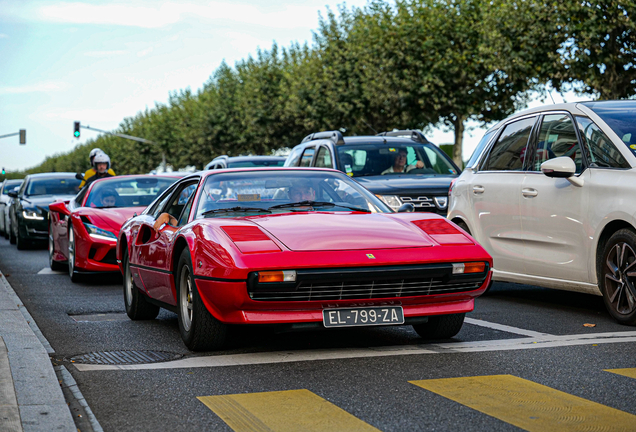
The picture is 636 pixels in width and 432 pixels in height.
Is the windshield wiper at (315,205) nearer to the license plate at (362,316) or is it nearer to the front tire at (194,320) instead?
the front tire at (194,320)

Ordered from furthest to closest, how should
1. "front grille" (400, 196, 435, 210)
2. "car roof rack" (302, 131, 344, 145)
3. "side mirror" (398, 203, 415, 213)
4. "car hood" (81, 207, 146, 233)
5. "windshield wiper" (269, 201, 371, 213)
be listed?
"car roof rack" (302, 131, 344, 145)
"front grille" (400, 196, 435, 210)
"car hood" (81, 207, 146, 233)
"side mirror" (398, 203, 415, 213)
"windshield wiper" (269, 201, 371, 213)

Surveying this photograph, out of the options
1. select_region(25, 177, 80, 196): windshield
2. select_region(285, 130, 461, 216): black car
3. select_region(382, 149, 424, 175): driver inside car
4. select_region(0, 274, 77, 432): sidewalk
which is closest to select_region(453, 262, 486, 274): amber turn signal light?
select_region(0, 274, 77, 432): sidewalk

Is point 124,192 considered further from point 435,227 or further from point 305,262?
point 305,262

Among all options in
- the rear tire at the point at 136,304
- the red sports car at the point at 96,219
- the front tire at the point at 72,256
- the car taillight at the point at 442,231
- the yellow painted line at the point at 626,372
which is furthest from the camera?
the front tire at the point at 72,256

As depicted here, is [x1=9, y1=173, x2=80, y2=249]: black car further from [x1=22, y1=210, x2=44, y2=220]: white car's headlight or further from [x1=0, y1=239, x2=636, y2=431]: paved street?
[x1=0, y1=239, x2=636, y2=431]: paved street

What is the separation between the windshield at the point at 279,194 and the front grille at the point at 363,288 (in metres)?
1.09

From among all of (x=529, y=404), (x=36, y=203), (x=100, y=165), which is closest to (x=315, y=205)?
(x=529, y=404)

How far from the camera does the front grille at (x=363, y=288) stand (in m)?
5.80

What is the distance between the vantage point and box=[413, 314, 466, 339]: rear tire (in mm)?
6637

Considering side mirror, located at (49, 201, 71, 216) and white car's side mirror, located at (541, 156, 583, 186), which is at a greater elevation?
white car's side mirror, located at (541, 156, 583, 186)

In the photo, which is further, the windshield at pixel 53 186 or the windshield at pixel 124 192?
the windshield at pixel 53 186

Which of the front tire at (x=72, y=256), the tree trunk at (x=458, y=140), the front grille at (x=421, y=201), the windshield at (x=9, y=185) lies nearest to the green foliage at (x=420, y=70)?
the tree trunk at (x=458, y=140)

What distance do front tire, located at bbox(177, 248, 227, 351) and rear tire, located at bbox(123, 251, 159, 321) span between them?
5.65ft

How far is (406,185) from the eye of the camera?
12.7 m
